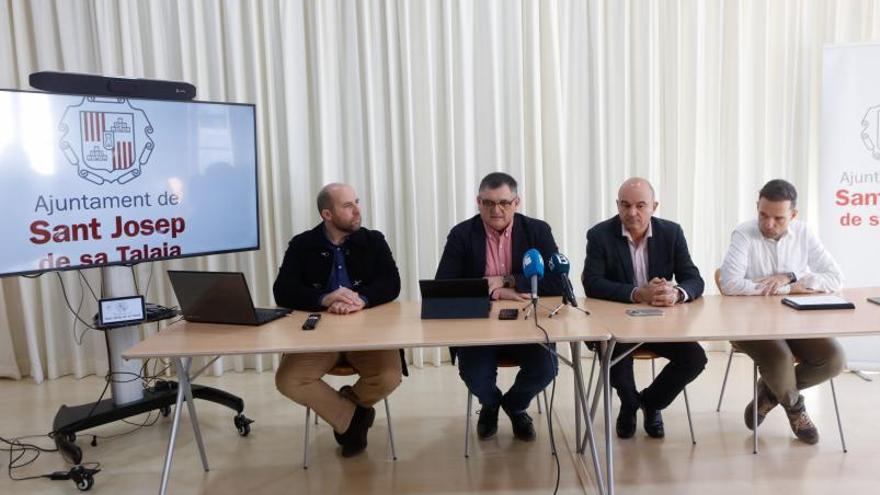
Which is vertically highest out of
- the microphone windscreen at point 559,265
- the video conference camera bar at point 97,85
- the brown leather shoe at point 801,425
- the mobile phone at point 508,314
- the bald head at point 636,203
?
the video conference camera bar at point 97,85

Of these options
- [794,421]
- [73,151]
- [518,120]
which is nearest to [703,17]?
[518,120]

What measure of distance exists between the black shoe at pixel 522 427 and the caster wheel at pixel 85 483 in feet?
6.17

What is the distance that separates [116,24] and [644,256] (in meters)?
3.49

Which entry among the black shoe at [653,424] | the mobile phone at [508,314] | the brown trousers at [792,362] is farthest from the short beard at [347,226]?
the brown trousers at [792,362]

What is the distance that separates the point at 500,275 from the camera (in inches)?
125

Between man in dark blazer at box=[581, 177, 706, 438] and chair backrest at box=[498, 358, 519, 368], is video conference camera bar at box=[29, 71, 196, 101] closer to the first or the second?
chair backrest at box=[498, 358, 519, 368]

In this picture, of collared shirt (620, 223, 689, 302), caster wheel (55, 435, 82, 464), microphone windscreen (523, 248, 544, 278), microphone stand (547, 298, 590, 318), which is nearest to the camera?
microphone windscreen (523, 248, 544, 278)

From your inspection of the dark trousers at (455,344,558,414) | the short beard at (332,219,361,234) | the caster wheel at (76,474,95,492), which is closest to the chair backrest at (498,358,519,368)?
the dark trousers at (455,344,558,414)

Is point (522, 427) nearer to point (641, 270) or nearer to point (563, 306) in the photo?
point (563, 306)

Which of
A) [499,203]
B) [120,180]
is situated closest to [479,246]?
[499,203]

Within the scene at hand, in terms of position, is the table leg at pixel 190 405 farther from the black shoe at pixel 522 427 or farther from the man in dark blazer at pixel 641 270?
the man in dark blazer at pixel 641 270

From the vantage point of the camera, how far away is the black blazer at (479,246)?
3125 millimetres

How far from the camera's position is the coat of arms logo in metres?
3.03

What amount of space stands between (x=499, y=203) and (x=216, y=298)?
1.34 meters
